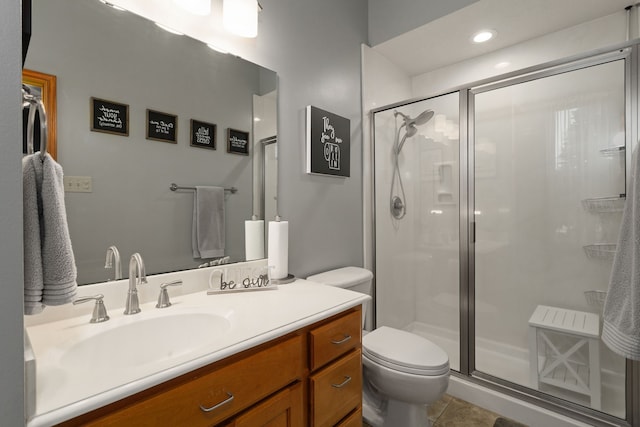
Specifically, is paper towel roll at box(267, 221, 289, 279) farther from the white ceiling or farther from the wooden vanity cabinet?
the white ceiling

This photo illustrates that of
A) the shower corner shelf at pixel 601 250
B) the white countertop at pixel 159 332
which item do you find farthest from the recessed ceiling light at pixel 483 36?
the white countertop at pixel 159 332

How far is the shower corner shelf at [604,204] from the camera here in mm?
1693

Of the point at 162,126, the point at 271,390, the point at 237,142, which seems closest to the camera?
the point at 271,390

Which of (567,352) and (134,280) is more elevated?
(134,280)

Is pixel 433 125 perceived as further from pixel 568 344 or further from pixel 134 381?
pixel 134 381

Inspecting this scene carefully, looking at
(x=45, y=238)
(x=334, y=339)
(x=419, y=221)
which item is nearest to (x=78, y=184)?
(x=45, y=238)

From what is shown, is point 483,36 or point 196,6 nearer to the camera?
point 196,6

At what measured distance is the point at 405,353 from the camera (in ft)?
4.96

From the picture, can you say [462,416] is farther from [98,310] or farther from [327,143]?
[98,310]

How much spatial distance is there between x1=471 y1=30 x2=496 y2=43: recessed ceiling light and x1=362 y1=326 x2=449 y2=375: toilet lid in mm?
2121

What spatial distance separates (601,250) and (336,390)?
5.86 ft

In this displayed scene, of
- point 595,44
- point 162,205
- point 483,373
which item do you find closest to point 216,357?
point 162,205

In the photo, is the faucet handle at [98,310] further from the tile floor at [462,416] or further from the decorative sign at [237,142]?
the tile floor at [462,416]

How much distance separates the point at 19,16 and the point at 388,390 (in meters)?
1.75
